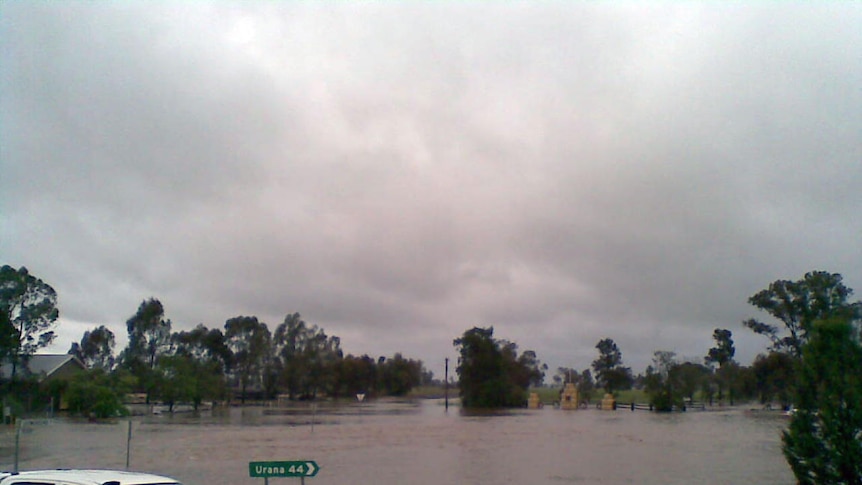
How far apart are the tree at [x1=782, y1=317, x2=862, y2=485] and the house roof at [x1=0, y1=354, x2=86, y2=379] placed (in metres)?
71.2

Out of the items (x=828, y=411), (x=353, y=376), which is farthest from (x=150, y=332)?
(x=828, y=411)

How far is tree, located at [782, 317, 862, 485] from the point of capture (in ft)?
47.6

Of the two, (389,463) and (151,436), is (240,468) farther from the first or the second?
(151,436)

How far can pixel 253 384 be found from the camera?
14938 centimetres

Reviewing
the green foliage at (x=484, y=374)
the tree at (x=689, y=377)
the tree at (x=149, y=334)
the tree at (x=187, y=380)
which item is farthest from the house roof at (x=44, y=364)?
the tree at (x=689, y=377)

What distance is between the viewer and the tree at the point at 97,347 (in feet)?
449

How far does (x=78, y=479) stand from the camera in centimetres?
681

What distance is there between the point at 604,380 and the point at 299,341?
62847 millimetres

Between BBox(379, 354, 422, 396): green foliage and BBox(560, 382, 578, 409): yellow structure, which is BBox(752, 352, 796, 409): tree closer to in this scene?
BBox(560, 382, 578, 409): yellow structure

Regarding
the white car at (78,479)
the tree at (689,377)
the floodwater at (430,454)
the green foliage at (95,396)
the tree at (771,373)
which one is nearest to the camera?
the white car at (78,479)

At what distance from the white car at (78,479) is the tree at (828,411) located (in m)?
13.0

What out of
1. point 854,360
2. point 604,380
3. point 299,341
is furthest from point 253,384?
point 854,360

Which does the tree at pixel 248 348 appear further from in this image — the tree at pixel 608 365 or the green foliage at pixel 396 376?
the tree at pixel 608 365

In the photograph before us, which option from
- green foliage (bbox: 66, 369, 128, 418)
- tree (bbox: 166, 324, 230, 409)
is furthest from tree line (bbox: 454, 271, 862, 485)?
green foliage (bbox: 66, 369, 128, 418)
